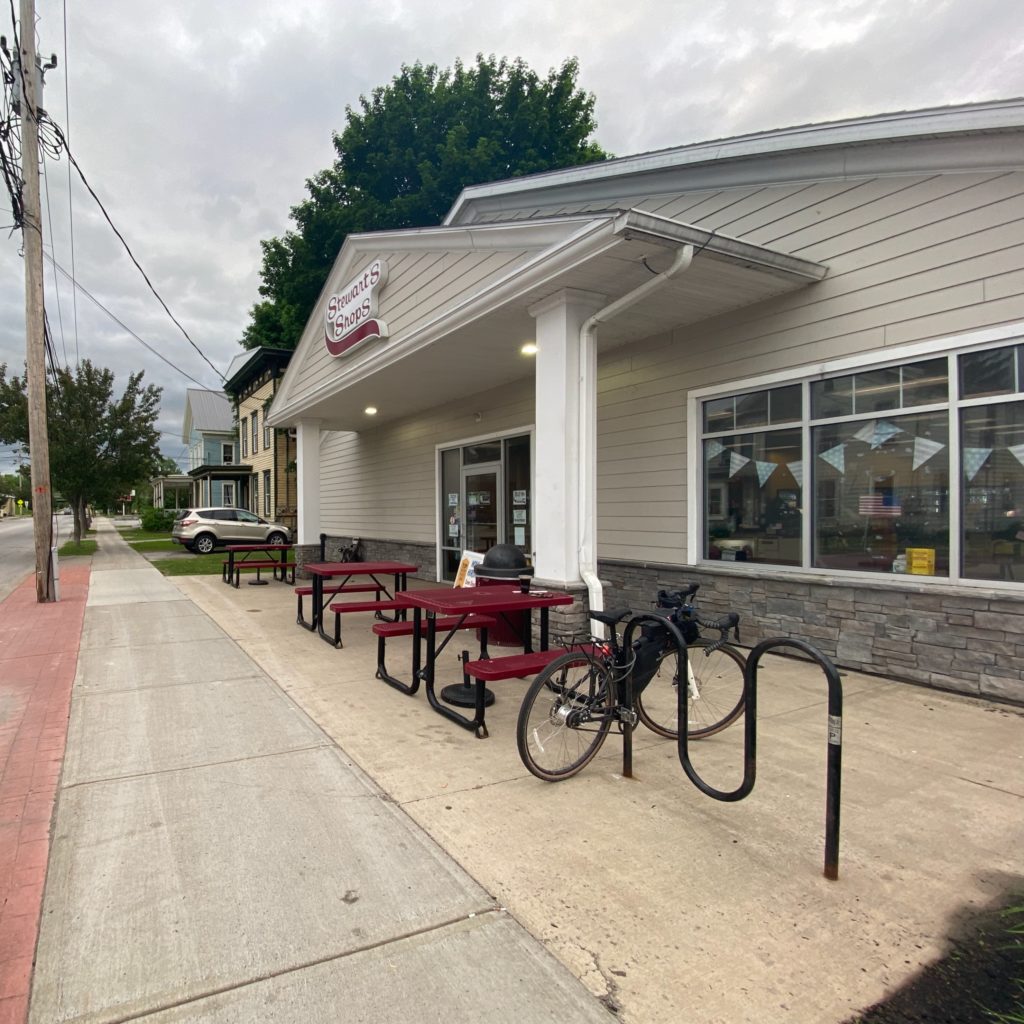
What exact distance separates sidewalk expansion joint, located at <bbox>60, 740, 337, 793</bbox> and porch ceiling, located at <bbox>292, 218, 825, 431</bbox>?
4.08 m

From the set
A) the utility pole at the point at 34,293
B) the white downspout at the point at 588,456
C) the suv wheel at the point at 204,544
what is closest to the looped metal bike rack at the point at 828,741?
the white downspout at the point at 588,456

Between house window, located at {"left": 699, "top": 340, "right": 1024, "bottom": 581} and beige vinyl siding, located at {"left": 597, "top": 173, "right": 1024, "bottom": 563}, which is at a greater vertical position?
beige vinyl siding, located at {"left": 597, "top": 173, "right": 1024, "bottom": 563}

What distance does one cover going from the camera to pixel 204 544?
69.1ft

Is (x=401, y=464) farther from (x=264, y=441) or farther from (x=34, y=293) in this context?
(x=264, y=441)

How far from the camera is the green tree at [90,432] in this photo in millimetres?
20938

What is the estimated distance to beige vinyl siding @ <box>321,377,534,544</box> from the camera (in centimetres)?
1030

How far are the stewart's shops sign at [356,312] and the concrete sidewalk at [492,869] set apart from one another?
6110 millimetres

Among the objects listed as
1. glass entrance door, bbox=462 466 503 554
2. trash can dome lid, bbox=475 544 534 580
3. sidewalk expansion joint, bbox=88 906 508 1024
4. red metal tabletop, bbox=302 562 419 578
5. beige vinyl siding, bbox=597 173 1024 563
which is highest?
beige vinyl siding, bbox=597 173 1024 563

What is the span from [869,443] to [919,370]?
681 mm

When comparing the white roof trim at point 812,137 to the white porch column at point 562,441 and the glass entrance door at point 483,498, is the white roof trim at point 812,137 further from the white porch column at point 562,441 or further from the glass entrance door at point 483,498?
the glass entrance door at point 483,498

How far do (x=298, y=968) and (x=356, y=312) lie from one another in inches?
355

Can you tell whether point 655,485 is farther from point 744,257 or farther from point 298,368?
point 298,368

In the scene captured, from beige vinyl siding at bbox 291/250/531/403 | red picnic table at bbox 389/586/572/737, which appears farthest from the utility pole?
red picnic table at bbox 389/586/572/737

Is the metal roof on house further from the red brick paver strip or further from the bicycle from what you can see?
the bicycle
